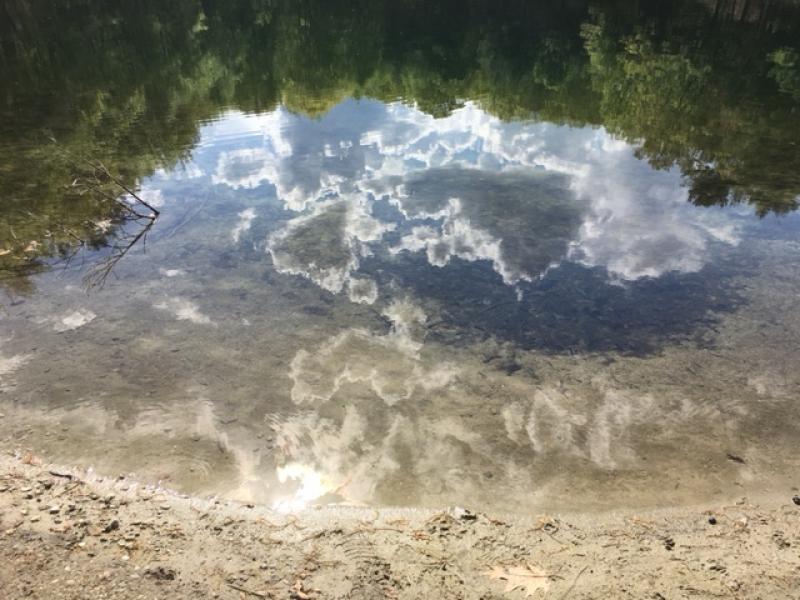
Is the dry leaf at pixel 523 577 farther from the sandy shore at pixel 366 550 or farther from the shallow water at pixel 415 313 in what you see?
the shallow water at pixel 415 313

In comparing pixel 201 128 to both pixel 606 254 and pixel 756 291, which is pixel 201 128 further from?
pixel 756 291

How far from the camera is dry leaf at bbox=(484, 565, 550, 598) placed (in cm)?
548

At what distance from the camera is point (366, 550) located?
236 inches

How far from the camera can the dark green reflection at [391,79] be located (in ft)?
56.6

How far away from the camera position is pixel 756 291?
36.8 feet

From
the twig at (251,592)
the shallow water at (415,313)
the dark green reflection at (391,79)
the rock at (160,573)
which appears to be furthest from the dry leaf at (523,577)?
the dark green reflection at (391,79)

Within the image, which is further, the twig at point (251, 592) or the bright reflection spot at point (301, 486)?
the bright reflection spot at point (301, 486)

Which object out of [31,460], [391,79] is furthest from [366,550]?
[391,79]

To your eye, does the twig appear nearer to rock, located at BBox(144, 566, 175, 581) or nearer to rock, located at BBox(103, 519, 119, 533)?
rock, located at BBox(144, 566, 175, 581)

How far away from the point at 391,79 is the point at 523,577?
33.7 metres

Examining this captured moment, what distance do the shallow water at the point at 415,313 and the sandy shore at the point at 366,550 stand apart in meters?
0.47

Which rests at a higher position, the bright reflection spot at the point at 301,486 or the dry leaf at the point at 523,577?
the dry leaf at the point at 523,577

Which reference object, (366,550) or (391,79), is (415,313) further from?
(391,79)

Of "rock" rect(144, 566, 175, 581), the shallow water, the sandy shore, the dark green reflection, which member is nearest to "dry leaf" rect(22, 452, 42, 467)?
the shallow water
